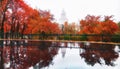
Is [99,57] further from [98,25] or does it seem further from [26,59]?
[98,25]

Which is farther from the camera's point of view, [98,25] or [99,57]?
[98,25]

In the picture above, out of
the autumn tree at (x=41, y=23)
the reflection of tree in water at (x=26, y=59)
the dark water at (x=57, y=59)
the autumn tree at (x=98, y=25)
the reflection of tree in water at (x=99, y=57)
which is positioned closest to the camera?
the reflection of tree in water at (x=26, y=59)

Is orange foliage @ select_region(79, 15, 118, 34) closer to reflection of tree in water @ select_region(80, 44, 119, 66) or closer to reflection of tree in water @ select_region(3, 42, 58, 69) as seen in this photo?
reflection of tree in water @ select_region(80, 44, 119, 66)

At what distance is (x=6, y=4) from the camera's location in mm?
49469

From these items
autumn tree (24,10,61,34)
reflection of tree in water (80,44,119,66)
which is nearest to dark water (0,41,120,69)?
reflection of tree in water (80,44,119,66)

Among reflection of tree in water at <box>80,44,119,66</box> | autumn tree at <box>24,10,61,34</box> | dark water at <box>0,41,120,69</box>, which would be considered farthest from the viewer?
autumn tree at <box>24,10,61,34</box>

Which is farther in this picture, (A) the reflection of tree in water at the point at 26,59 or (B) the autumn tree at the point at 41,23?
(B) the autumn tree at the point at 41,23

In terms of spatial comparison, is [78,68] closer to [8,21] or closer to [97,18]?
[97,18]

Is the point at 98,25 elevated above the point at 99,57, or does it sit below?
above

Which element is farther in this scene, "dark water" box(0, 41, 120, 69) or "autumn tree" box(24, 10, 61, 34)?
"autumn tree" box(24, 10, 61, 34)

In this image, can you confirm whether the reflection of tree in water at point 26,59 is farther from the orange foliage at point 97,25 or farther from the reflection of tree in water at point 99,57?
the orange foliage at point 97,25

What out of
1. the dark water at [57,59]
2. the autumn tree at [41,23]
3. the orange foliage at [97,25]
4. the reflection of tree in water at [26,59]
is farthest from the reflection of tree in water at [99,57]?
the autumn tree at [41,23]

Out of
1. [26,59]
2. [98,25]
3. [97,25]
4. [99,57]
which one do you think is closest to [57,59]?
[26,59]

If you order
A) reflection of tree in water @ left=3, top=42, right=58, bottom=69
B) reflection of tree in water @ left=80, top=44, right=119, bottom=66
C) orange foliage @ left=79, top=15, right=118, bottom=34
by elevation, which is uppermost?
orange foliage @ left=79, top=15, right=118, bottom=34
